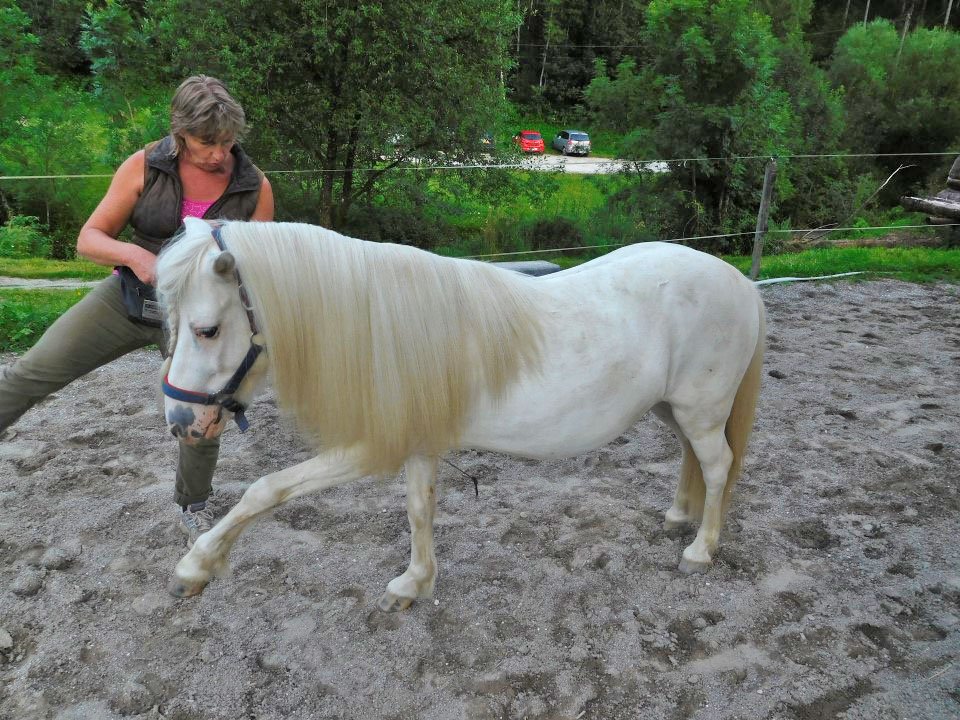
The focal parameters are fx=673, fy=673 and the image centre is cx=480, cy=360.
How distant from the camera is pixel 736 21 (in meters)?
7.71

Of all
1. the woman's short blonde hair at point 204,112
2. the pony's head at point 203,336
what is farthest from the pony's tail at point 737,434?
the woman's short blonde hair at point 204,112

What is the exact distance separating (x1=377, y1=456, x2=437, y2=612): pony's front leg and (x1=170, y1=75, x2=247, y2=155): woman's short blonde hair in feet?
3.76

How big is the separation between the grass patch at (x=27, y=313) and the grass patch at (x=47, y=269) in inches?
30.1

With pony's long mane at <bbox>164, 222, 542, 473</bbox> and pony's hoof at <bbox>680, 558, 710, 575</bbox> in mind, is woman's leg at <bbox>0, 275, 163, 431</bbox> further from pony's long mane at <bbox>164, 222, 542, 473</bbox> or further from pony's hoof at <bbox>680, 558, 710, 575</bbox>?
pony's hoof at <bbox>680, 558, 710, 575</bbox>

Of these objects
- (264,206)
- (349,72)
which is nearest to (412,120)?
(349,72)

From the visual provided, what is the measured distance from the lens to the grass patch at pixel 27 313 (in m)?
4.40

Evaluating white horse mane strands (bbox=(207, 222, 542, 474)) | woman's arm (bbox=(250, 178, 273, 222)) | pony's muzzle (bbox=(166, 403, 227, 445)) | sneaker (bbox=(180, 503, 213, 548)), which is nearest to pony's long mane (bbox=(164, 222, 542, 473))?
white horse mane strands (bbox=(207, 222, 542, 474))

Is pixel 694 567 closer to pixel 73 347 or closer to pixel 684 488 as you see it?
pixel 684 488

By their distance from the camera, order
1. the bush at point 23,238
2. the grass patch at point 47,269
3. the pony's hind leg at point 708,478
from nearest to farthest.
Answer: the pony's hind leg at point 708,478 → the grass patch at point 47,269 → the bush at point 23,238

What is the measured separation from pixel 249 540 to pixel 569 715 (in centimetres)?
136

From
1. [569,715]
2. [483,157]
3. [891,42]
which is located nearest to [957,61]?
[891,42]

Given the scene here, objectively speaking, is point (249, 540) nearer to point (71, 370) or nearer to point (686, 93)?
point (71, 370)

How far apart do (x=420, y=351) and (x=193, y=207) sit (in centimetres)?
91

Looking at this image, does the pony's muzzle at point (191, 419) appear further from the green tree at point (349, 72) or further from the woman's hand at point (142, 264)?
the green tree at point (349, 72)
